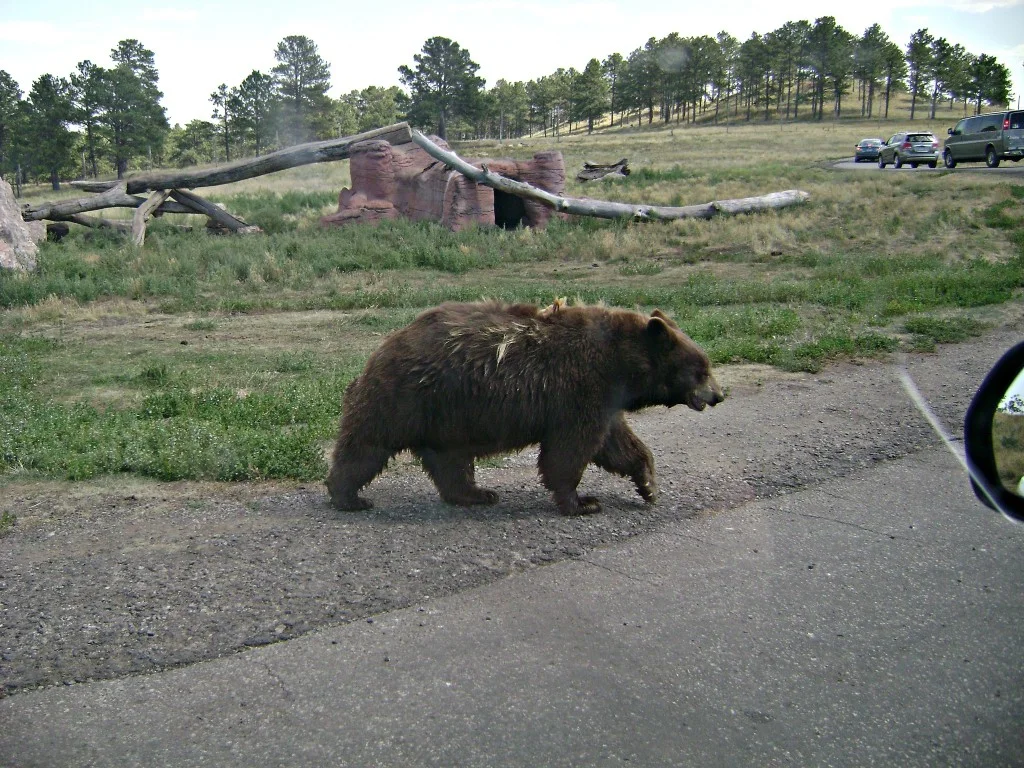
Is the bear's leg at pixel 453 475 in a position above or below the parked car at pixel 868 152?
below

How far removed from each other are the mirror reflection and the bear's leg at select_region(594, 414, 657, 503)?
2974mm

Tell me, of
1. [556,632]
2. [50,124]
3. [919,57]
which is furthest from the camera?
[919,57]

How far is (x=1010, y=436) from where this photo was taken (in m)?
3.35

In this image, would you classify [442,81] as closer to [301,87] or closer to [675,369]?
[301,87]

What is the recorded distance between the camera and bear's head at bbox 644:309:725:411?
6.21m

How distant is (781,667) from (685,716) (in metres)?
0.63

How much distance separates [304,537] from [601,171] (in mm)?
39791

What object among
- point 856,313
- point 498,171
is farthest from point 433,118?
point 856,313

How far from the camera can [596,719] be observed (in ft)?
11.8

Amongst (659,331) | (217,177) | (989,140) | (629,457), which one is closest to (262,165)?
(217,177)

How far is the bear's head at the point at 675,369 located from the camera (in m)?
6.21

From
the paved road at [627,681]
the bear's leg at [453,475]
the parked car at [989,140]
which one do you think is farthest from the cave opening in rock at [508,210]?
the paved road at [627,681]

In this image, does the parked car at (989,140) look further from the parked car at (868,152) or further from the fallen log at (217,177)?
the fallen log at (217,177)

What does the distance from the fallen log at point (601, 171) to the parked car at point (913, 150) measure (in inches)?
547
